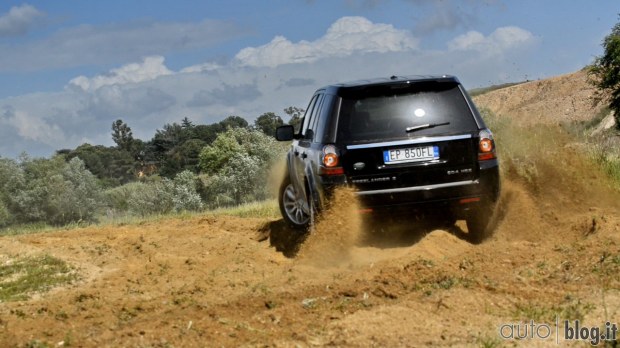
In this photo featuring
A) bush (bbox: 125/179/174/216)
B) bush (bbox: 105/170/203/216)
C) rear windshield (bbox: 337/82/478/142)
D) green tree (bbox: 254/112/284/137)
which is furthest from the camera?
green tree (bbox: 254/112/284/137)

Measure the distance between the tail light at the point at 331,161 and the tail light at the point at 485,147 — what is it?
4.87 feet

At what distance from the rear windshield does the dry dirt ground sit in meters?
0.81

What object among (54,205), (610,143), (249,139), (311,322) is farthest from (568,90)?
(311,322)

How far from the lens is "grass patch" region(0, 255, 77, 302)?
27.5 ft

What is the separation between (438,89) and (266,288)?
304 cm

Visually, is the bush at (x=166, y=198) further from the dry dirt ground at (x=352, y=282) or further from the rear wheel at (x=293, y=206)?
the rear wheel at (x=293, y=206)

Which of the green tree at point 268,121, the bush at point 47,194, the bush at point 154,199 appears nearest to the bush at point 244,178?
the bush at point 154,199

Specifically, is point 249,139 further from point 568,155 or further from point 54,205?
point 568,155

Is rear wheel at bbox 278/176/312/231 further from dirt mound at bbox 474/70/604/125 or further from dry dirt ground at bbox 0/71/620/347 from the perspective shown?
dirt mound at bbox 474/70/604/125

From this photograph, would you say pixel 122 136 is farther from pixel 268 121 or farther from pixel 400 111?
pixel 400 111

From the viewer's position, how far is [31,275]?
927 cm

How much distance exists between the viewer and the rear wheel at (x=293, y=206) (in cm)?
1002

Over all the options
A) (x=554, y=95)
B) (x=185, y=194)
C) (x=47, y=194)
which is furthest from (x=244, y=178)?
(x=554, y=95)

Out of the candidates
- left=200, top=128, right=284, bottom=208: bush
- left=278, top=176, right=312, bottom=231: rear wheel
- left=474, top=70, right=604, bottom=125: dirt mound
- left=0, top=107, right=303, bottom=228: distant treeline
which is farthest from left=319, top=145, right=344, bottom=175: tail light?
→ left=474, top=70, right=604, bottom=125: dirt mound
